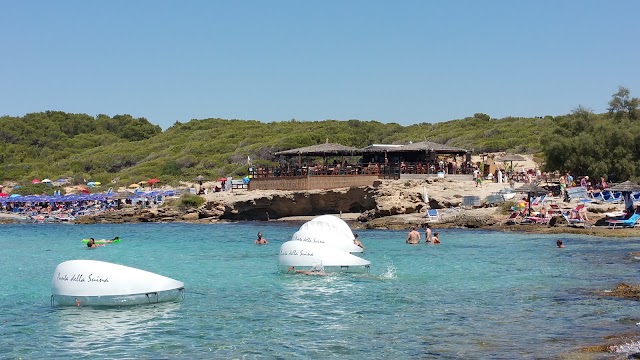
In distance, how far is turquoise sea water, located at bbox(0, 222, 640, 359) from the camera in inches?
504

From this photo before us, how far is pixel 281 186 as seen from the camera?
48125 millimetres

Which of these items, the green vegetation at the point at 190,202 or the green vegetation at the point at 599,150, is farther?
the green vegetation at the point at 190,202

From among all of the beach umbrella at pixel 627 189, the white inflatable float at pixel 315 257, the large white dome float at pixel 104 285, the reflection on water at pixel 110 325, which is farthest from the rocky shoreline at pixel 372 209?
the reflection on water at pixel 110 325

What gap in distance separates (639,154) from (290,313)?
35072 mm

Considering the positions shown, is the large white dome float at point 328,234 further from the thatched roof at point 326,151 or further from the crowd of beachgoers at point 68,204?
the crowd of beachgoers at point 68,204

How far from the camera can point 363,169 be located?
46562 mm

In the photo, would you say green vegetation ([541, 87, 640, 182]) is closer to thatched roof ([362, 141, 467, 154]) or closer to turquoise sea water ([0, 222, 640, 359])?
thatched roof ([362, 141, 467, 154])

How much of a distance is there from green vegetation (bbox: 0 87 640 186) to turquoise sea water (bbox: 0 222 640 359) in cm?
2947

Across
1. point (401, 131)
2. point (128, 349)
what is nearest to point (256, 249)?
point (128, 349)

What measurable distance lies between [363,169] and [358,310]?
30.7m

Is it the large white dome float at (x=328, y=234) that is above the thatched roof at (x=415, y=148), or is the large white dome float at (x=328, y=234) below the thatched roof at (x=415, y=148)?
below

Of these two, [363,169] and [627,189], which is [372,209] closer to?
[363,169]

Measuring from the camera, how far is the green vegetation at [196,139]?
7456 centimetres

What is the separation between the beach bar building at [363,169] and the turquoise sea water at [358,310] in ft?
57.4
